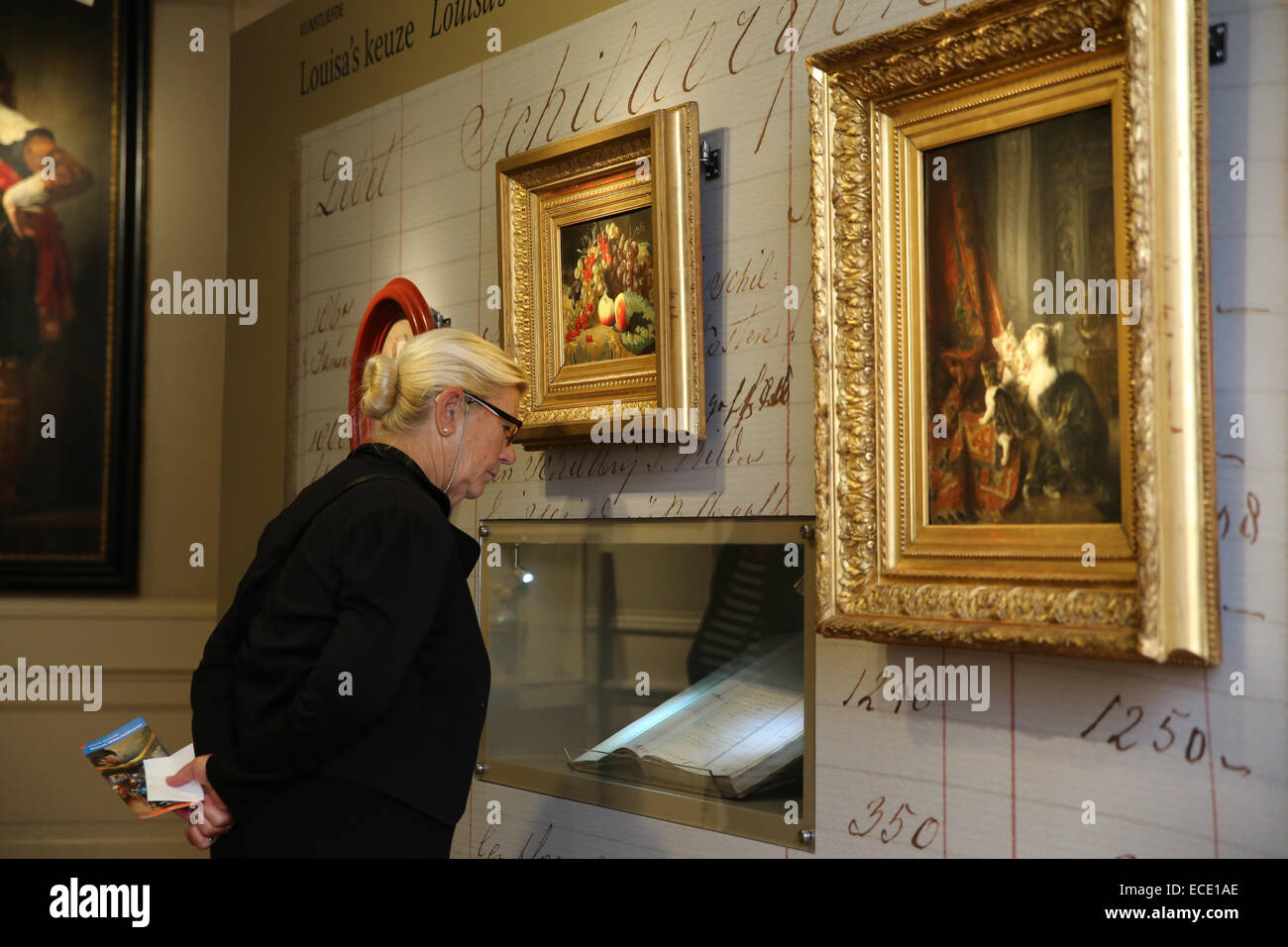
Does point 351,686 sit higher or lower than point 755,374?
lower

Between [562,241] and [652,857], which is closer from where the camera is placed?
[652,857]

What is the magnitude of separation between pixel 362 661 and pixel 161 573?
10.6 feet

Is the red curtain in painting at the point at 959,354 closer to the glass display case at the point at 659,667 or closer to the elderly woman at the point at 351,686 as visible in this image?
the glass display case at the point at 659,667

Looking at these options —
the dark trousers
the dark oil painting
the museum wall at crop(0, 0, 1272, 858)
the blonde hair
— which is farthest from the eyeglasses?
the dark oil painting

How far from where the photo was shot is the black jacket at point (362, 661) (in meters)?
1.98

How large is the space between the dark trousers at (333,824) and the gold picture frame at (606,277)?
40.5 inches

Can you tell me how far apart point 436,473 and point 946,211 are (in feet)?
3.55

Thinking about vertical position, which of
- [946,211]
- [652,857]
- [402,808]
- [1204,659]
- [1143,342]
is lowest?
[652,857]

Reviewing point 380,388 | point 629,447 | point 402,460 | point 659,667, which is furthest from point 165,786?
point 629,447

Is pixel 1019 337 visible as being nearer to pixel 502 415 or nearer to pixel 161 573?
pixel 502 415

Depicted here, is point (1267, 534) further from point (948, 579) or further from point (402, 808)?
point (402, 808)

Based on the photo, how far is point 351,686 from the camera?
195 centimetres

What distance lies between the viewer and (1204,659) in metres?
1.72

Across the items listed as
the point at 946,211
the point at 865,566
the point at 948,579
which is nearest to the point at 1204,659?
the point at 948,579
